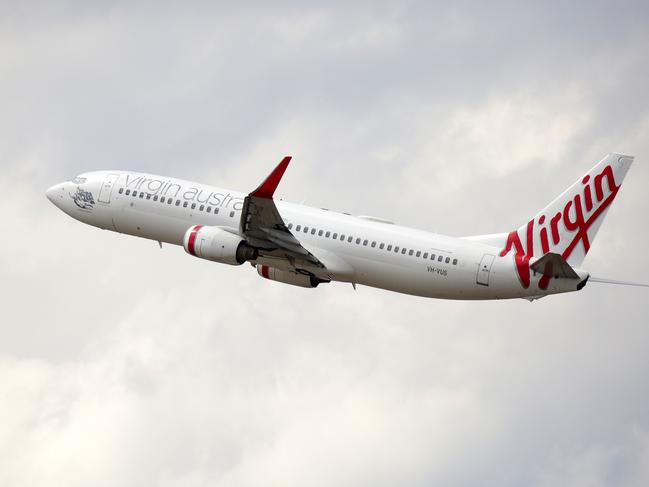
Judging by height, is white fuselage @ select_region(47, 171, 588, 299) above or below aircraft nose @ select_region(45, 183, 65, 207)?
below

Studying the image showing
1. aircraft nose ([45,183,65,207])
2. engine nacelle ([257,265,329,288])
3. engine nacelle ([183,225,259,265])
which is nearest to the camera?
engine nacelle ([183,225,259,265])

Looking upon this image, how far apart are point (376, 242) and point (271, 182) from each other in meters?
7.00

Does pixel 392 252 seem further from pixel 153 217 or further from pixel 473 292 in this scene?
pixel 153 217

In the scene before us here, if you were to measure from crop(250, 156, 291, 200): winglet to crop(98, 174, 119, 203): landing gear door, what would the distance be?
12.9 meters

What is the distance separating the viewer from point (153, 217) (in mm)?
90562

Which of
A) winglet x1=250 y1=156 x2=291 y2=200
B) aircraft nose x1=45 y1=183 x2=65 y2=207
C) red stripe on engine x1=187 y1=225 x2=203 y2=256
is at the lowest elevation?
red stripe on engine x1=187 y1=225 x2=203 y2=256

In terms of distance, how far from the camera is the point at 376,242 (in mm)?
85062

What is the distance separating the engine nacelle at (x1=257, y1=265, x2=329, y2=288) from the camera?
8862 cm

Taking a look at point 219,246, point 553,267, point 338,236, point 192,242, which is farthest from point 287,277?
point 553,267

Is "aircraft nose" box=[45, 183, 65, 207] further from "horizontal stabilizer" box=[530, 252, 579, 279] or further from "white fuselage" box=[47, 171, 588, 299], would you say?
"horizontal stabilizer" box=[530, 252, 579, 279]

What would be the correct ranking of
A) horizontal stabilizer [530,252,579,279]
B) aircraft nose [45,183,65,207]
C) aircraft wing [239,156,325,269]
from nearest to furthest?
1. horizontal stabilizer [530,252,579,279]
2. aircraft wing [239,156,325,269]
3. aircraft nose [45,183,65,207]

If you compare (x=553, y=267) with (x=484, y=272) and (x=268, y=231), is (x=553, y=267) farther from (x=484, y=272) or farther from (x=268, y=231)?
(x=268, y=231)

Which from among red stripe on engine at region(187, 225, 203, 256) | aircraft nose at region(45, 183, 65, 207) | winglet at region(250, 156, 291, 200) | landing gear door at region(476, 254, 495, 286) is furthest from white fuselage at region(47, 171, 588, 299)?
winglet at region(250, 156, 291, 200)

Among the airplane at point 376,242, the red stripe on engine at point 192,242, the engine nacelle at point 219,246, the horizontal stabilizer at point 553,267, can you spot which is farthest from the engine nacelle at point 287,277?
the horizontal stabilizer at point 553,267
